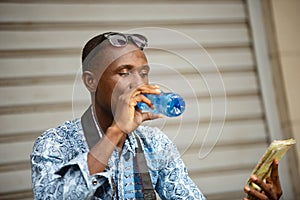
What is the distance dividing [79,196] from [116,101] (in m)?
0.40

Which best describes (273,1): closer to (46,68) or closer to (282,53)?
(282,53)

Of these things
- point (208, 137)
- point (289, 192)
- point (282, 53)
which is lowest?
point (289, 192)

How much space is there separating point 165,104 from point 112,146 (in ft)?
0.90

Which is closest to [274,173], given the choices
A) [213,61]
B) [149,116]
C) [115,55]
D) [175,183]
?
[175,183]

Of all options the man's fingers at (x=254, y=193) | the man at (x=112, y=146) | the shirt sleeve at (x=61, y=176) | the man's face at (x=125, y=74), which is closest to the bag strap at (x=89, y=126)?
the man at (x=112, y=146)

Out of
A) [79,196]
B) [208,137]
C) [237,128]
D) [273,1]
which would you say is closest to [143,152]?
[208,137]

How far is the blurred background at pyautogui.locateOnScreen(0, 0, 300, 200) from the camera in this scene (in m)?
3.82

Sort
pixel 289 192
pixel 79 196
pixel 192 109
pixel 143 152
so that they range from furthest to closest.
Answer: pixel 289 192 → pixel 143 152 → pixel 192 109 → pixel 79 196

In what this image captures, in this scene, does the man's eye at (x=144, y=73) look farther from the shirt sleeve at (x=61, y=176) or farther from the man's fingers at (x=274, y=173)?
the man's fingers at (x=274, y=173)

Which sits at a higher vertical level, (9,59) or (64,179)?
(9,59)

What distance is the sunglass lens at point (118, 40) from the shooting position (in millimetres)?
2096

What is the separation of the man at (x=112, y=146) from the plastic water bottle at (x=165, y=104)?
2 cm

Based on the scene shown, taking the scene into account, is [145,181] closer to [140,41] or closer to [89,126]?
[89,126]

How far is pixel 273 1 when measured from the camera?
14.7 feet
